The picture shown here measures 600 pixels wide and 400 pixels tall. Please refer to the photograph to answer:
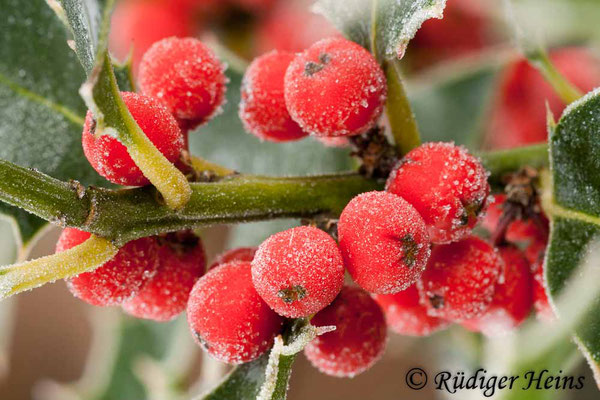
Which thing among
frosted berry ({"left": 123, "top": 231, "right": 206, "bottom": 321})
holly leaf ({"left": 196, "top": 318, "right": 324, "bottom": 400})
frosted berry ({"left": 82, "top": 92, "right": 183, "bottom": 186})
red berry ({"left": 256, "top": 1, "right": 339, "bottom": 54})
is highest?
red berry ({"left": 256, "top": 1, "right": 339, "bottom": 54})

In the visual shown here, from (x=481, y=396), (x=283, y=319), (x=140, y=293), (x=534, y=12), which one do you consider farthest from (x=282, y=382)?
(x=534, y=12)

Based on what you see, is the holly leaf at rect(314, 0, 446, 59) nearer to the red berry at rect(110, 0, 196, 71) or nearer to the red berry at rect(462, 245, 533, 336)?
the red berry at rect(462, 245, 533, 336)

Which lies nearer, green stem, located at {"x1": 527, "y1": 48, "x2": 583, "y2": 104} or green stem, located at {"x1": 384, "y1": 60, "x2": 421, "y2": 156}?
green stem, located at {"x1": 384, "y1": 60, "x2": 421, "y2": 156}

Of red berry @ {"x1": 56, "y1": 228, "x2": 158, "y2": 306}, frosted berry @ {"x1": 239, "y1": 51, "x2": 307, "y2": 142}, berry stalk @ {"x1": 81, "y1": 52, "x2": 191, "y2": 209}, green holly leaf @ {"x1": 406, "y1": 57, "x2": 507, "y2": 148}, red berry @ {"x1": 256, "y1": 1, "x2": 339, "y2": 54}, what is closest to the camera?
berry stalk @ {"x1": 81, "y1": 52, "x2": 191, "y2": 209}

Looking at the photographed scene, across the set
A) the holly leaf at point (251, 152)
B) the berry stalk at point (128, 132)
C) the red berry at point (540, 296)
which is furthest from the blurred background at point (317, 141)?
the berry stalk at point (128, 132)

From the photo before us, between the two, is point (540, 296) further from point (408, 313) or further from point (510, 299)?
point (408, 313)

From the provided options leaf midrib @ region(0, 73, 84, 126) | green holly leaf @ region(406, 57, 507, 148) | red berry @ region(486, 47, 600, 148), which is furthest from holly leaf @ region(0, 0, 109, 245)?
red berry @ region(486, 47, 600, 148)

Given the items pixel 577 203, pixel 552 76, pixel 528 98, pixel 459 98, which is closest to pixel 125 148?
pixel 577 203

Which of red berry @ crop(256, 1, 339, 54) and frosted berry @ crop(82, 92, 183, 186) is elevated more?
red berry @ crop(256, 1, 339, 54)
